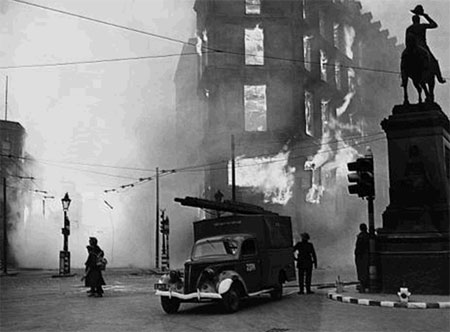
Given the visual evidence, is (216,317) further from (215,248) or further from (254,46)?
(254,46)

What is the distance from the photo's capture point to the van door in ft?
43.5

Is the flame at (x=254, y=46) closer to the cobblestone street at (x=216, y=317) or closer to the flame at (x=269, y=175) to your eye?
the flame at (x=269, y=175)

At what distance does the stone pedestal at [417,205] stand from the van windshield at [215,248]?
4.12 m

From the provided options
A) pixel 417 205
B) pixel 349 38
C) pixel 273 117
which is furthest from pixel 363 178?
pixel 349 38

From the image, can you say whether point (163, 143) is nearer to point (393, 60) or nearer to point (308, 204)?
point (308, 204)

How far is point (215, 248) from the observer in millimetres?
13609

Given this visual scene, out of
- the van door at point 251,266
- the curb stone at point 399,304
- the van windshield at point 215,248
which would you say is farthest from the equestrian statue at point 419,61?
the van windshield at point 215,248

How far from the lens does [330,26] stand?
5419cm

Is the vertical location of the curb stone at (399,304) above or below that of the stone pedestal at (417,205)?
below

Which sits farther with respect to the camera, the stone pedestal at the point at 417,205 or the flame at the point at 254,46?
the flame at the point at 254,46

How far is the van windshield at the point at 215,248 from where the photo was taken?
44.2 feet

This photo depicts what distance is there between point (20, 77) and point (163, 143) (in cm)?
1632

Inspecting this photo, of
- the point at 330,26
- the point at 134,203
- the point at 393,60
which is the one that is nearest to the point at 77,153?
the point at 134,203

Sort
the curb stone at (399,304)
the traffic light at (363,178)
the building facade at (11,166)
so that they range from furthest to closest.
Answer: the building facade at (11,166) → the traffic light at (363,178) → the curb stone at (399,304)
